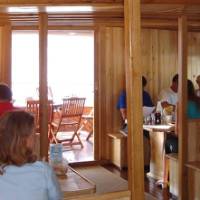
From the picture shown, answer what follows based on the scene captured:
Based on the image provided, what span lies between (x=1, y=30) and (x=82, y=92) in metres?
3.56

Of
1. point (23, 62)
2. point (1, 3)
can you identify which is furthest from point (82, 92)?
point (1, 3)

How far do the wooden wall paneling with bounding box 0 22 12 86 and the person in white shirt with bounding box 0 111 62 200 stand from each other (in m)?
3.90

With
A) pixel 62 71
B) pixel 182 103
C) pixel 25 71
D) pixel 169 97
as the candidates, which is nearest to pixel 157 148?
pixel 169 97

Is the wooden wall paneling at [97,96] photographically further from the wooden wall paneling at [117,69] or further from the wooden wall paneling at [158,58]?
the wooden wall paneling at [158,58]

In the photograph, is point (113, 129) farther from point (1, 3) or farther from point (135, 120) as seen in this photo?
point (135, 120)

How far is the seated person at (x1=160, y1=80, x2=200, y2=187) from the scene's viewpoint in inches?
166

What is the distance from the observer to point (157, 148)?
16.5 ft

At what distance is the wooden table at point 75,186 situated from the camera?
2.34 meters

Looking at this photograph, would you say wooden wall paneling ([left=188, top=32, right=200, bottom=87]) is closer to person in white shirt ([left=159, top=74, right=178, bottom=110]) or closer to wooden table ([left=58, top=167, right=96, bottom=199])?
person in white shirt ([left=159, top=74, right=178, bottom=110])

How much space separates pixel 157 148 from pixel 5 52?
2.40 m

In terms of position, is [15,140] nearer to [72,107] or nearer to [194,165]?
[194,165]

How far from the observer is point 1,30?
544 cm

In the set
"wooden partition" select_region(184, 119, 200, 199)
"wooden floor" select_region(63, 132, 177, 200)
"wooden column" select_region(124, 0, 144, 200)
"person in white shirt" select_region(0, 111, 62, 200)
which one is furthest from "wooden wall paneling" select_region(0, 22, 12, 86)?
"person in white shirt" select_region(0, 111, 62, 200)

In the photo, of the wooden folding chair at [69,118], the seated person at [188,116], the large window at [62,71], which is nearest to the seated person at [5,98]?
the seated person at [188,116]
